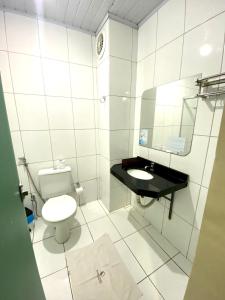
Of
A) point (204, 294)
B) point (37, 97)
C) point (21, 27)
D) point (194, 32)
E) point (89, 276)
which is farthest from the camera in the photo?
point (37, 97)

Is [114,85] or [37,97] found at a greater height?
[114,85]

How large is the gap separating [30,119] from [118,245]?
5.67 feet

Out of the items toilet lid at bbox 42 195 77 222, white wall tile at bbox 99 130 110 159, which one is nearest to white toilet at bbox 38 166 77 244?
toilet lid at bbox 42 195 77 222

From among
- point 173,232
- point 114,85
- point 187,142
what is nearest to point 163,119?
point 187,142

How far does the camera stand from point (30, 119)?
159cm

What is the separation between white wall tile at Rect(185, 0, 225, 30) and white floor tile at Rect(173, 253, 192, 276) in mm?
2040

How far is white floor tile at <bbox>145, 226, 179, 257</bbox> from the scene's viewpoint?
1424 mm

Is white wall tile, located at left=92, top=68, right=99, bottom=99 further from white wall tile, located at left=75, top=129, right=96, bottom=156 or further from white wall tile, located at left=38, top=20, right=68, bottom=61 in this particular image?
white wall tile, located at left=75, top=129, right=96, bottom=156

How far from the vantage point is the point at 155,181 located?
1330 mm

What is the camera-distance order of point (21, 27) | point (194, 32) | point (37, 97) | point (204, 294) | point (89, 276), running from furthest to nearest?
1. point (37, 97)
2. point (21, 27)
3. point (89, 276)
4. point (194, 32)
5. point (204, 294)

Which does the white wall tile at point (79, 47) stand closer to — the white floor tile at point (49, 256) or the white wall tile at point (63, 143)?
the white wall tile at point (63, 143)

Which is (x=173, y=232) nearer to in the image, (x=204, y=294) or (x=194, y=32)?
(x=204, y=294)

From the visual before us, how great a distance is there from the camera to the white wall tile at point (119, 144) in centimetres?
174

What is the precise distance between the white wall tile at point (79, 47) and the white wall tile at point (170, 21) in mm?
854
